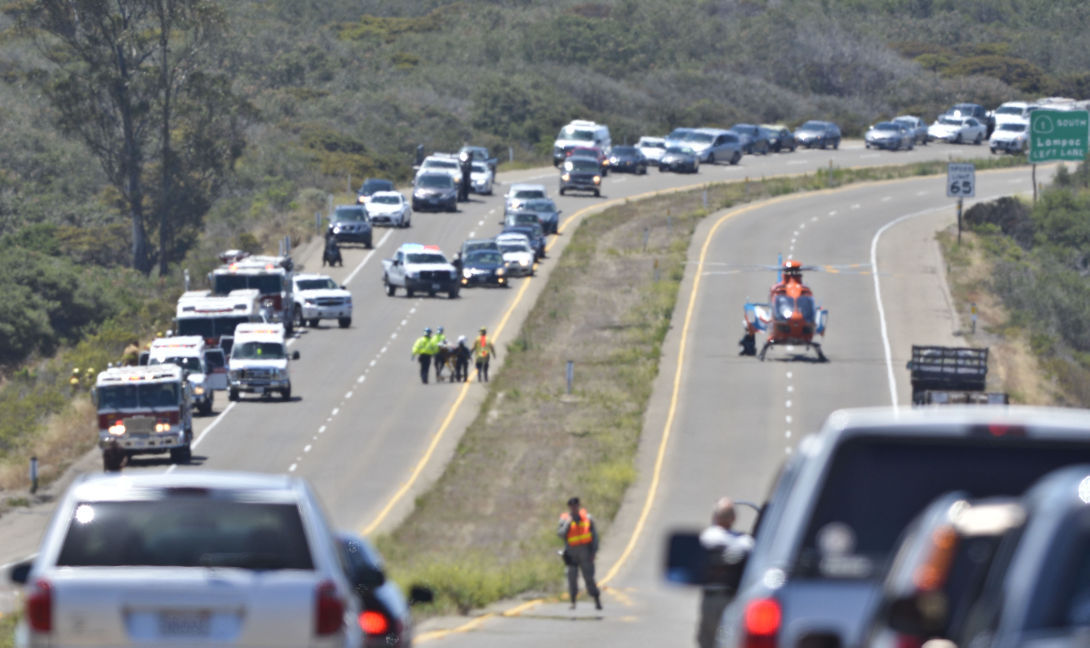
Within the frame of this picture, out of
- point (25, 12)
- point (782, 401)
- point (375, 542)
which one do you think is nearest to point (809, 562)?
point (375, 542)

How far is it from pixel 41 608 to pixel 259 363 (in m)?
36.3

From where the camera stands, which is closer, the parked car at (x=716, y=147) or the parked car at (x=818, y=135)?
the parked car at (x=716, y=147)

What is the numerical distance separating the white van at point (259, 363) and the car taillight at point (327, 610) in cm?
3615

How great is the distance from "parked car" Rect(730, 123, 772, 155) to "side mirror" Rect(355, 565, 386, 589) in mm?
87764

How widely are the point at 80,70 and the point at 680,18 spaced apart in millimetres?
76709

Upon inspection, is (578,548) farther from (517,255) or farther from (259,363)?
(517,255)

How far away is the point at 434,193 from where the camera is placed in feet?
245

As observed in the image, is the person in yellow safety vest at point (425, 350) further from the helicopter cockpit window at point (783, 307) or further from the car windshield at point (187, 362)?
the helicopter cockpit window at point (783, 307)

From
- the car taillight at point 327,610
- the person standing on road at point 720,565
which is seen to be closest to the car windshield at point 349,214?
the person standing on road at point 720,565

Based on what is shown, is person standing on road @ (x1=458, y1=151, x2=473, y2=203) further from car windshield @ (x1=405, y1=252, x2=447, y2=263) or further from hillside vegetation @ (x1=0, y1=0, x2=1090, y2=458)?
car windshield @ (x1=405, y1=252, x2=447, y2=263)

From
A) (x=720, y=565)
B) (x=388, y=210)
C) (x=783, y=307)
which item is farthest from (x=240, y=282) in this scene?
(x=720, y=565)

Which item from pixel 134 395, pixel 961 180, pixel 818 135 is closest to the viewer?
pixel 134 395

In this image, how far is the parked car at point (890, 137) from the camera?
100250 mm

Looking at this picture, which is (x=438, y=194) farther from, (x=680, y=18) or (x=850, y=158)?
(x=680, y=18)
